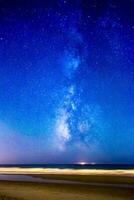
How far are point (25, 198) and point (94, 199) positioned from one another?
485 centimetres

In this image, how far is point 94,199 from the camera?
24500 millimetres

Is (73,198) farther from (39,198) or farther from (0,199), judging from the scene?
(0,199)

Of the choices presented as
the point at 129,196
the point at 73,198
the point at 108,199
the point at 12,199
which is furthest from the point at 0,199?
the point at 129,196

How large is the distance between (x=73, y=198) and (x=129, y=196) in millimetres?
3679

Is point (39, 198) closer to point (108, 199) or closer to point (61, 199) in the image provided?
point (61, 199)

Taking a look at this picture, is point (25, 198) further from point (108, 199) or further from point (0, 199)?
point (108, 199)

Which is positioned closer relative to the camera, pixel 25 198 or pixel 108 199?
pixel 108 199

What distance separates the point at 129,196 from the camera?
83.1 ft

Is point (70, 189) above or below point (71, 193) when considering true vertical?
above

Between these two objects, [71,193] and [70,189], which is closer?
[71,193]

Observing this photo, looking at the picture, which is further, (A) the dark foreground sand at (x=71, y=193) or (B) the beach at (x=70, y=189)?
(B) the beach at (x=70, y=189)

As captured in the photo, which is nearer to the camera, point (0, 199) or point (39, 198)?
point (0, 199)

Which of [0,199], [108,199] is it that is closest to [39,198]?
[0,199]

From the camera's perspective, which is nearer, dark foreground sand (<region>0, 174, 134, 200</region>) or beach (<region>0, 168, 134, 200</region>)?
dark foreground sand (<region>0, 174, 134, 200</region>)
